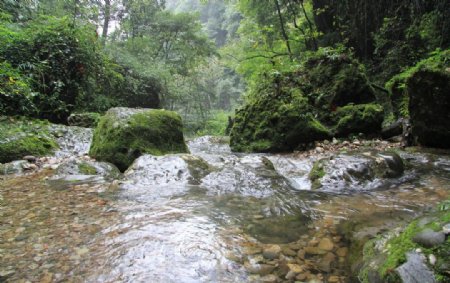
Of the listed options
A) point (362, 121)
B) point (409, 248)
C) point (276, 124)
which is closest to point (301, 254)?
point (409, 248)

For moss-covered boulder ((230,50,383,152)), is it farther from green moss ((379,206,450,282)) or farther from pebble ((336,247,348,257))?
green moss ((379,206,450,282))

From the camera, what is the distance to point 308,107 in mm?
6844

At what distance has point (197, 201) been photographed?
3252 mm

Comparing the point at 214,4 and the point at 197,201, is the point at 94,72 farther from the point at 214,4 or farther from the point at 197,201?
the point at 214,4

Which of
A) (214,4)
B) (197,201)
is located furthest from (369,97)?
(214,4)

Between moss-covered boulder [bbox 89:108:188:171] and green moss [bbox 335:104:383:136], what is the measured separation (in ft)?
11.2

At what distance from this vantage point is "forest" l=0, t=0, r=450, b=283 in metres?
1.97

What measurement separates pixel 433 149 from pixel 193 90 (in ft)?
73.1

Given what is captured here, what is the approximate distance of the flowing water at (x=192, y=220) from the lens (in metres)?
1.94

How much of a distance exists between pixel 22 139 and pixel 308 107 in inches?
226

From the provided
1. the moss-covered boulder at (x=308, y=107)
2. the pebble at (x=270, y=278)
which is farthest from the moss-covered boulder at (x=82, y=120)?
the pebble at (x=270, y=278)

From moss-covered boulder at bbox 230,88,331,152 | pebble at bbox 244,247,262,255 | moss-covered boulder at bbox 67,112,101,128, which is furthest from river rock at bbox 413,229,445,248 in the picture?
moss-covered boulder at bbox 67,112,101,128

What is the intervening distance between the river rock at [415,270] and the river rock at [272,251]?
821 mm

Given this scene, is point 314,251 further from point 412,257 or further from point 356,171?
point 356,171
